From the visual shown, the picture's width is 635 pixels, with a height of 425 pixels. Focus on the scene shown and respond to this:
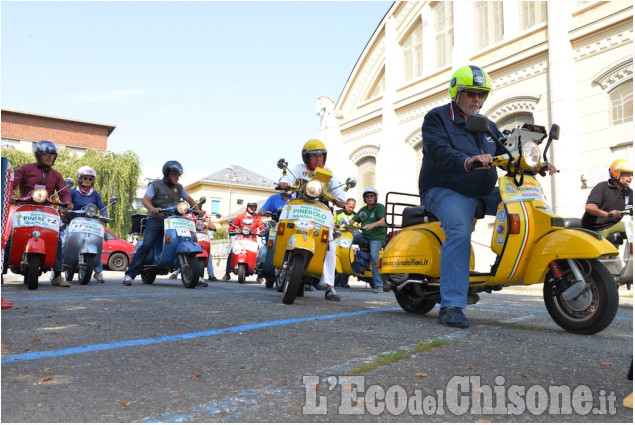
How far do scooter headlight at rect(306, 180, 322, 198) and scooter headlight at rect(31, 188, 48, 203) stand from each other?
3.70 meters

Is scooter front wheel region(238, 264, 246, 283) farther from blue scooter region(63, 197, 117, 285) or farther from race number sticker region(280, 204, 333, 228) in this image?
race number sticker region(280, 204, 333, 228)

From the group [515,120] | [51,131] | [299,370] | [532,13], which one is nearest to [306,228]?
[299,370]

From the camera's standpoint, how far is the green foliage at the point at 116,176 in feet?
122

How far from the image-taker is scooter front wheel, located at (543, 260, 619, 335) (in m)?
3.78

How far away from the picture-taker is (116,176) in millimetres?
37750

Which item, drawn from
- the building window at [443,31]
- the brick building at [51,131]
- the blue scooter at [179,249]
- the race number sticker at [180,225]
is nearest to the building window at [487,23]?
the building window at [443,31]

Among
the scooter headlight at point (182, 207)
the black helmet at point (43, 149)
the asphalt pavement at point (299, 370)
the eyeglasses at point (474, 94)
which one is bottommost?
the asphalt pavement at point (299, 370)

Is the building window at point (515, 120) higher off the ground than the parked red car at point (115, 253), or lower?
higher

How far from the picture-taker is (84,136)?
6831 centimetres

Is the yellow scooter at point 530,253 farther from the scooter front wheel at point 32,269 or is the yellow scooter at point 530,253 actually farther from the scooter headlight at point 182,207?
the scooter front wheel at point 32,269

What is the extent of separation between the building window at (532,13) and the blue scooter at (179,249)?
42.8 feet

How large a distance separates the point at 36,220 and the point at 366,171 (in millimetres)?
17955

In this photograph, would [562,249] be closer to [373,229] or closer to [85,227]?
[373,229]

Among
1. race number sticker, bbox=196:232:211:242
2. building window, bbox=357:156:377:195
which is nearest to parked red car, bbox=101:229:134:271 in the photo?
building window, bbox=357:156:377:195
